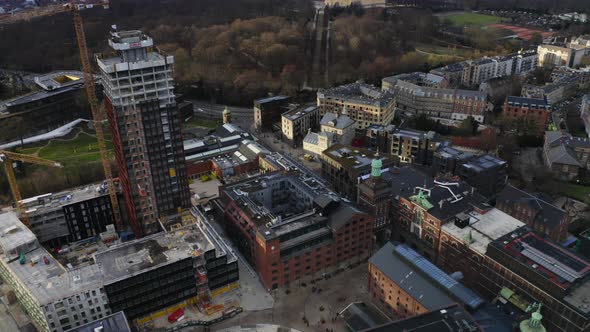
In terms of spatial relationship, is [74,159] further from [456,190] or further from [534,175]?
[534,175]

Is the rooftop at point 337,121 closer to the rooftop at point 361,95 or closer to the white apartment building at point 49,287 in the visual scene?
the rooftop at point 361,95

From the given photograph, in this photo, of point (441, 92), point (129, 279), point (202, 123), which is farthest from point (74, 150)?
point (441, 92)

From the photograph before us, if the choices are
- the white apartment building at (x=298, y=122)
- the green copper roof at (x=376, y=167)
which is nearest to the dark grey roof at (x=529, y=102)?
the white apartment building at (x=298, y=122)

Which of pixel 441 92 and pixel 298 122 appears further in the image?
pixel 441 92

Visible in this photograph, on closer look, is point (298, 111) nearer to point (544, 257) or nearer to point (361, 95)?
point (361, 95)

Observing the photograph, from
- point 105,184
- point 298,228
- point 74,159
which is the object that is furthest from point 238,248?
point 74,159

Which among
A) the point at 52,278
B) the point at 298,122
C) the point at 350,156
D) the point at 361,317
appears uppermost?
the point at 350,156

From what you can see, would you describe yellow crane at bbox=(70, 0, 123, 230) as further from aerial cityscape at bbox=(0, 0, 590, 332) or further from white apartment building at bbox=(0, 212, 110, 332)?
white apartment building at bbox=(0, 212, 110, 332)
